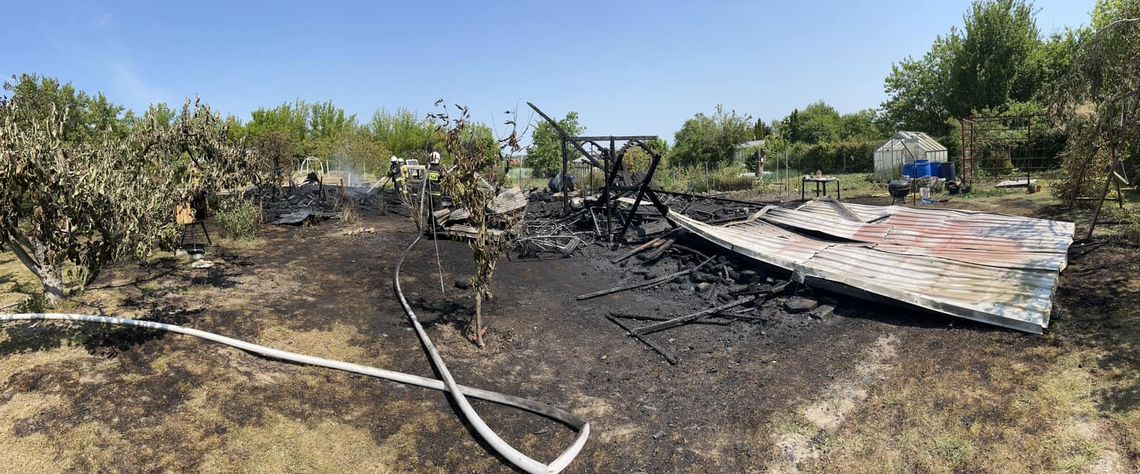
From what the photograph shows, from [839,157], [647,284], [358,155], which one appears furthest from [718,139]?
[647,284]

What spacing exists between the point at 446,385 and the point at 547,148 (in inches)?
1355

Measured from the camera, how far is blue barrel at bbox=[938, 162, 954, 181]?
22.6m

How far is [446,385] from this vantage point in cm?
607

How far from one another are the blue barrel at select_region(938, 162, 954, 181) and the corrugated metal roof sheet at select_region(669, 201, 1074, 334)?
13.5 m

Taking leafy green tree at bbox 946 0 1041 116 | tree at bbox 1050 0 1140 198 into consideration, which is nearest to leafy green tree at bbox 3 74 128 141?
tree at bbox 1050 0 1140 198

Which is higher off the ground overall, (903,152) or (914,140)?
(914,140)

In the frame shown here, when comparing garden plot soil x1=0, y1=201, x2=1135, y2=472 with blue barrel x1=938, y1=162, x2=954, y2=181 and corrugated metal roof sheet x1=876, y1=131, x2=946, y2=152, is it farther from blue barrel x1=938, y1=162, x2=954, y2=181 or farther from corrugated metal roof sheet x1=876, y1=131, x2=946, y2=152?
corrugated metal roof sheet x1=876, y1=131, x2=946, y2=152

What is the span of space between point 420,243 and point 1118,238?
45.3 feet

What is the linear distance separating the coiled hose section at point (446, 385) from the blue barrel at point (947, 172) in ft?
75.4

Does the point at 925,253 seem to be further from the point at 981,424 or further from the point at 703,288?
the point at 981,424

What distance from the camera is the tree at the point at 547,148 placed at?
125ft

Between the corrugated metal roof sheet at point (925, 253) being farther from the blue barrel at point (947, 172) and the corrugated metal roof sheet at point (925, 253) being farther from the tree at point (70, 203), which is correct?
the blue barrel at point (947, 172)

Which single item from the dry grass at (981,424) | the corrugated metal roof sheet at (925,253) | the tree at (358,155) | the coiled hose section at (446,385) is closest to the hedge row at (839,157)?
the corrugated metal roof sheet at (925,253)

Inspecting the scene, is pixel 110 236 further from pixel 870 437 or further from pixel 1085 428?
pixel 1085 428
